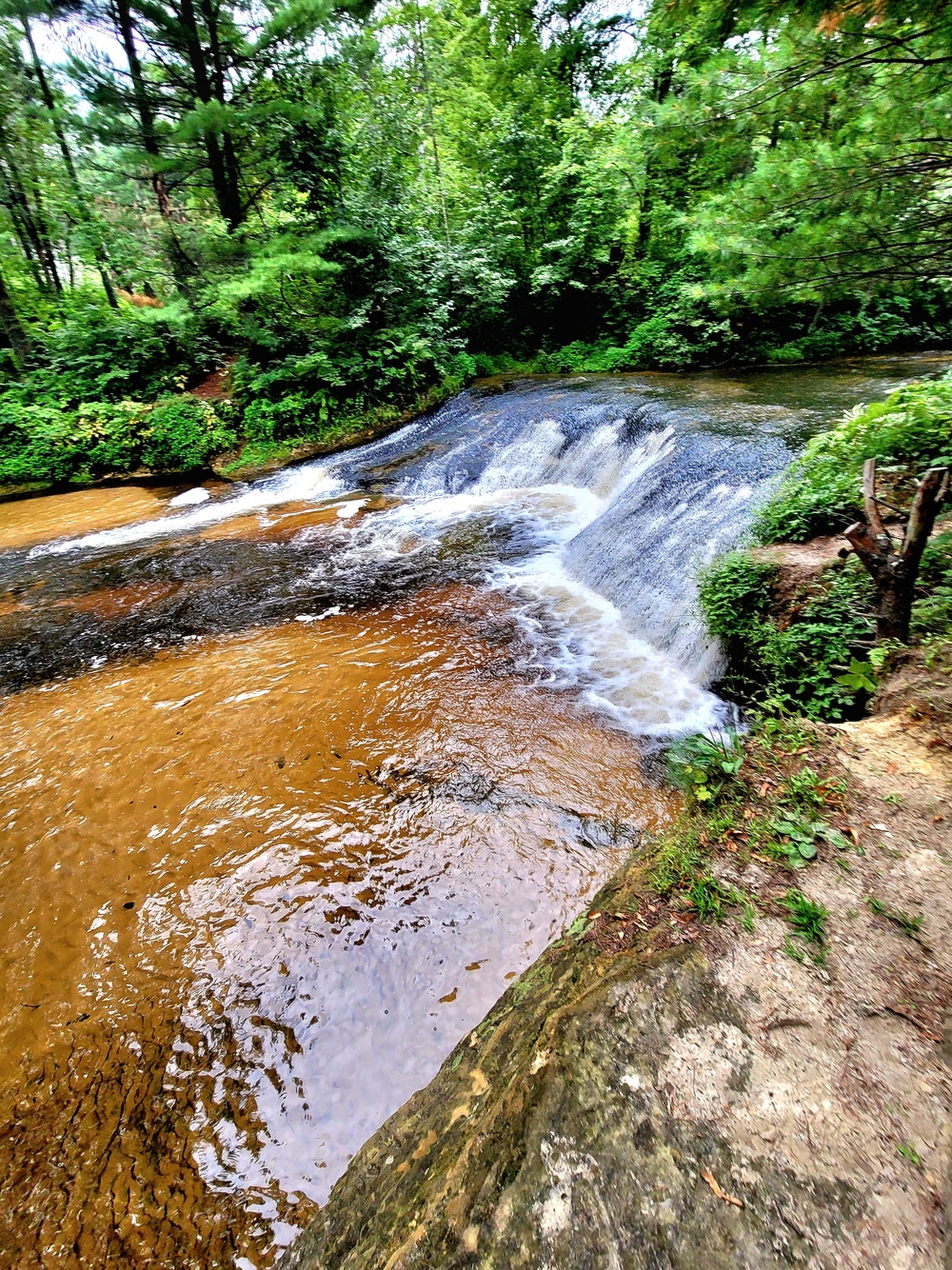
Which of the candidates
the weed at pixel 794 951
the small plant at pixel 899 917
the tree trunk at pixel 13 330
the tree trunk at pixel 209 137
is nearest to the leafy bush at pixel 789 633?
the small plant at pixel 899 917

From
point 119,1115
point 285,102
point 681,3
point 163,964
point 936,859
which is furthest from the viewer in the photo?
point 285,102

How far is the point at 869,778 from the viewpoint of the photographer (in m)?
2.44

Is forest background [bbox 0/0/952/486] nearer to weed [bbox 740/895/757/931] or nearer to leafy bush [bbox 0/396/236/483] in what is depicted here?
leafy bush [bbox 0/396/236/483]

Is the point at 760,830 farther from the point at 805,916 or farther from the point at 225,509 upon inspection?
the point at 225,509

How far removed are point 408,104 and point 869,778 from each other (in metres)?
16.1

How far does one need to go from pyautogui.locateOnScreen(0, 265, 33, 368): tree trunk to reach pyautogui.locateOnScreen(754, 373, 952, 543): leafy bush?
48.9 feet

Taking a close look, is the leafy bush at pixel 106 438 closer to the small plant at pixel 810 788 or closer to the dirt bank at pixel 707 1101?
the small plant at pixel 810 788

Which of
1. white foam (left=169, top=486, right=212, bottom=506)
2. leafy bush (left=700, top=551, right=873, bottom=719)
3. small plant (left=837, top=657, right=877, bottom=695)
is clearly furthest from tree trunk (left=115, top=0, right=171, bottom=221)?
small plant (left=837, top=657, right=877, bottom=695)

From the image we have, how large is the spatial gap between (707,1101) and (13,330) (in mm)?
16532

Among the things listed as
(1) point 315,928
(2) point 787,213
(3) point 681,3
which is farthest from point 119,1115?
(2) point 787,213

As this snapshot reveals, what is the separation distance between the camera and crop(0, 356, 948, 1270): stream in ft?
7.22

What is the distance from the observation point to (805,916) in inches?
76.9

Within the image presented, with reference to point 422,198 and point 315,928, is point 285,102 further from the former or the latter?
point 315,928

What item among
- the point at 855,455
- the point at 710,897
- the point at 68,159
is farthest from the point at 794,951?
the point at 68,159
